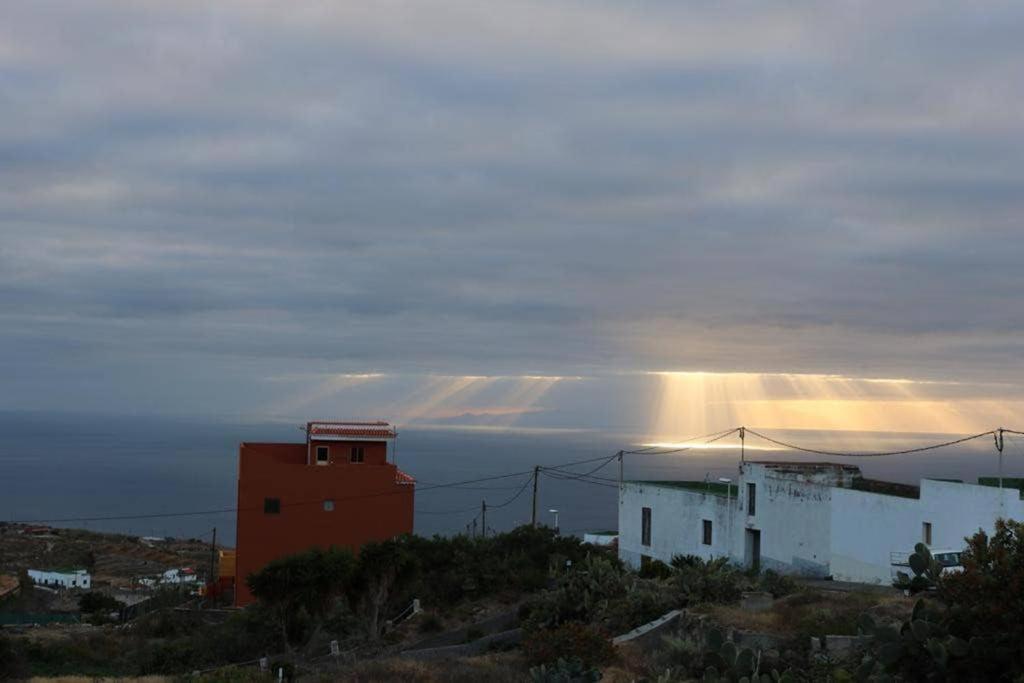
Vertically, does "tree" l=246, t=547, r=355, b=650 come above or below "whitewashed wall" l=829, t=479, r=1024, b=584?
below

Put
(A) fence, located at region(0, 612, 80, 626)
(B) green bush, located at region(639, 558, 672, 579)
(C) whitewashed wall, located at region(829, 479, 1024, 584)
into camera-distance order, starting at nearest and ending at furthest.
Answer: (C) whitewashed wall, located at region(829, 479, 1024, 584) → (B) green bush, located at region(639, 558, 672, 579) → (A) fence, located at region(0, 612, 80, 626)

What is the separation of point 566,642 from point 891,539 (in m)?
15.0

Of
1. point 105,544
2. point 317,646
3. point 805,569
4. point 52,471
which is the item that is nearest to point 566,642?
point 317,646

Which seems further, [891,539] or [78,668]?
[891,539]

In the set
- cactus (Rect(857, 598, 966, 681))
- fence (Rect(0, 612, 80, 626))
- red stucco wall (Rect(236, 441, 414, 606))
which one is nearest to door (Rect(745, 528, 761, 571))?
→ red stucco wall (Rect(236, 441, 414, 606))

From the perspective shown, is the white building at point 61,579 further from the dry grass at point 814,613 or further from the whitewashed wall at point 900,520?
the dry grass at point 814,613

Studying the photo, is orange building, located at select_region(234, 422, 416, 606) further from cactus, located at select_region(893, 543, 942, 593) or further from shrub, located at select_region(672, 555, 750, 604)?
cactus, located at select_region(893, 543, 942, 593)

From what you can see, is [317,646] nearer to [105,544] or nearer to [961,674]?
[961,674]

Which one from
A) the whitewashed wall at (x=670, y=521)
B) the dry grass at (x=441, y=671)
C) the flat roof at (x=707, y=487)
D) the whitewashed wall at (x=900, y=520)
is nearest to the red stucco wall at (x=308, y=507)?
the whitewashed wall at (x=670, y=521)

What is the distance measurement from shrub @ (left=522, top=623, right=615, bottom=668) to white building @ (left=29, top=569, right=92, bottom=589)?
36320mm

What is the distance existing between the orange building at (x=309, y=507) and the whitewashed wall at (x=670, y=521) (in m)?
8.42

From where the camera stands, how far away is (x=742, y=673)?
11.9 metres

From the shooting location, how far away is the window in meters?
37.8

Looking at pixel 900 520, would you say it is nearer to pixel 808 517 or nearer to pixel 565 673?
pixel 808 517
